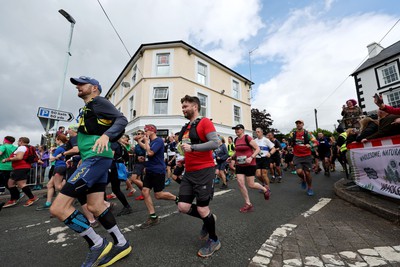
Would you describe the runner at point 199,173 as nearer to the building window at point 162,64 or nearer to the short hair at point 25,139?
the short hair at point 25,139

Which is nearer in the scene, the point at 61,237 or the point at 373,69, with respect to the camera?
the point at 61,237

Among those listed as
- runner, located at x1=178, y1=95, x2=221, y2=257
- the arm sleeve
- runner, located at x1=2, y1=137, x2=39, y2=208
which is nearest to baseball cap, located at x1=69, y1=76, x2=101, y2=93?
the arm sleeve

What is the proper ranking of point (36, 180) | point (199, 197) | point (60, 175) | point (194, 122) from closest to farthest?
point (199, 197) < point (194, 122) < point (60, 175) < point (36, 180)

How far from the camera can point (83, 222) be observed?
2008 millimetres

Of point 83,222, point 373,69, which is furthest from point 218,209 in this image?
point 373,69

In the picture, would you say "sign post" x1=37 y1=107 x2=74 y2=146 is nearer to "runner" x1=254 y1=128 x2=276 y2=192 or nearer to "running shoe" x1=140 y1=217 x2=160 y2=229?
"running shoe" x1=140 y1=217 x2=160 y2=229

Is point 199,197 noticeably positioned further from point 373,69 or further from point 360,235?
point 373,69

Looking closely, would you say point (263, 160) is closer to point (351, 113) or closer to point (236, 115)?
point (351, 113)

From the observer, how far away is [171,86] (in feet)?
46.9

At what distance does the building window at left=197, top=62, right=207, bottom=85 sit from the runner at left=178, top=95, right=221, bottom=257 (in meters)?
14.0

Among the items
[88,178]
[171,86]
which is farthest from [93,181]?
[171,86]

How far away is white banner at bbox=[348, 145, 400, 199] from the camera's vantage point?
3.34m

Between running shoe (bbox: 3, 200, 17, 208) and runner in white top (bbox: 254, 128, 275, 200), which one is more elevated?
runner in white top (bbox: 254, 128, 275, 200)

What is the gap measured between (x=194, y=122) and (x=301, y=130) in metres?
4.35
